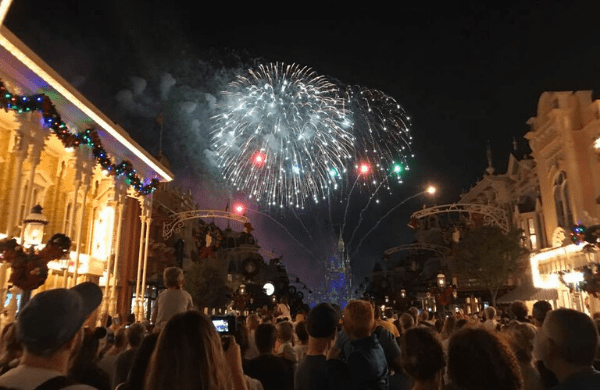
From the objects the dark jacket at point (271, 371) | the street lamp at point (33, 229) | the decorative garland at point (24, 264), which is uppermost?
the street lamp at point (33, 229)

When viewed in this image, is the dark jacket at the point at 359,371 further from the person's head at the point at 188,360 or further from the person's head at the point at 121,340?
the person's head at the point at 121,340

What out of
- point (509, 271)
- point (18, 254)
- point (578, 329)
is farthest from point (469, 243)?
point (578, 329)

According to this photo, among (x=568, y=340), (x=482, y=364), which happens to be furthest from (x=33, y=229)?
(x=568, y=340)

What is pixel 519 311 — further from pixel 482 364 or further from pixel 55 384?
pixel 55 384

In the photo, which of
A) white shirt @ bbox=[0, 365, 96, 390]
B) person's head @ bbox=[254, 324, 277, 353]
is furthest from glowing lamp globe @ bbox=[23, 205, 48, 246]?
white shirt @ bbox=[0, 365, 96, 390]

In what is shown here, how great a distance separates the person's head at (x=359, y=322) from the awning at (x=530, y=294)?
84.4ft

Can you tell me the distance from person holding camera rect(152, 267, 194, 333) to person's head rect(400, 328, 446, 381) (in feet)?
13.6

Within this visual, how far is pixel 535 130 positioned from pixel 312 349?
30892 millimetres

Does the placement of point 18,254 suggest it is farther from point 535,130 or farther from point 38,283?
point 535,130

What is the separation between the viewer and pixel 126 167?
18297 millimetres

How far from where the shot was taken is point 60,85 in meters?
13.3

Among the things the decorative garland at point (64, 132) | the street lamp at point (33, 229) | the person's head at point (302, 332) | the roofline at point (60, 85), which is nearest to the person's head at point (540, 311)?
the person's head at point (302, 332)

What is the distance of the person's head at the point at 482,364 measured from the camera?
2.66 m

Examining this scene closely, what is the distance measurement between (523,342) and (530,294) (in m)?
29.7
